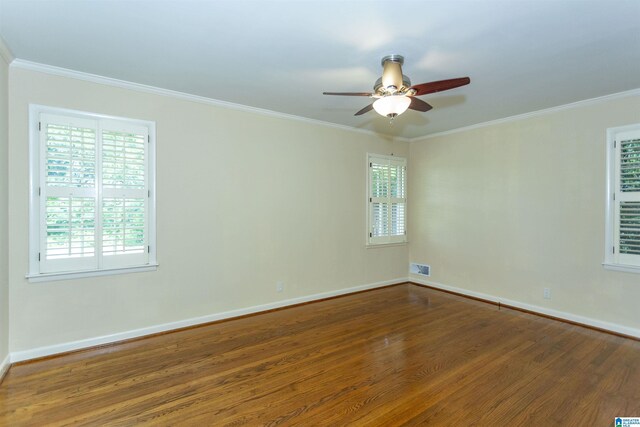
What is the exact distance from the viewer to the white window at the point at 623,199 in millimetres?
3359

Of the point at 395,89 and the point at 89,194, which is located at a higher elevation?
the point at 395,89

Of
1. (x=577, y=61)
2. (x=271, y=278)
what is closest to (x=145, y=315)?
(x=271, y=278)

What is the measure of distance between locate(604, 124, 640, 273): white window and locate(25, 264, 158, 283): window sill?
16.4 feet

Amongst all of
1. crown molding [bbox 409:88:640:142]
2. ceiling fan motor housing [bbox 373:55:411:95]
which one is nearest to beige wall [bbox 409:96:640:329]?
crown molding [bbox 409:88:640:142]

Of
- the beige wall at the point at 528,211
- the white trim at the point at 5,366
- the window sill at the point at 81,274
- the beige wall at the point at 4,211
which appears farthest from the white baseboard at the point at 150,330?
the beige wall at the point at 528,211

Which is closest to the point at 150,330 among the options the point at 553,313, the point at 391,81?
the point at 391,81

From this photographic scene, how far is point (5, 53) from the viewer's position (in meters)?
2.54

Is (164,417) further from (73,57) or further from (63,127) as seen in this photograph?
(73,57)

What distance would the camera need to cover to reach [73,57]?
2701 mm

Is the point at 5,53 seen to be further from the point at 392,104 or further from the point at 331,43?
the point at 392,104

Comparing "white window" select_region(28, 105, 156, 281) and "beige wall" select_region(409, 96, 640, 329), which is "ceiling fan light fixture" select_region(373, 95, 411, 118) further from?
"beige wall" select_region(409, 96, 640, 329)

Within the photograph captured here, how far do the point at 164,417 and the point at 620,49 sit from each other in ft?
14.2

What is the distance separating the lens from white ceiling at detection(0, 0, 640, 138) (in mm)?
2049

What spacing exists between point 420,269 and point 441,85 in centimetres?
396
